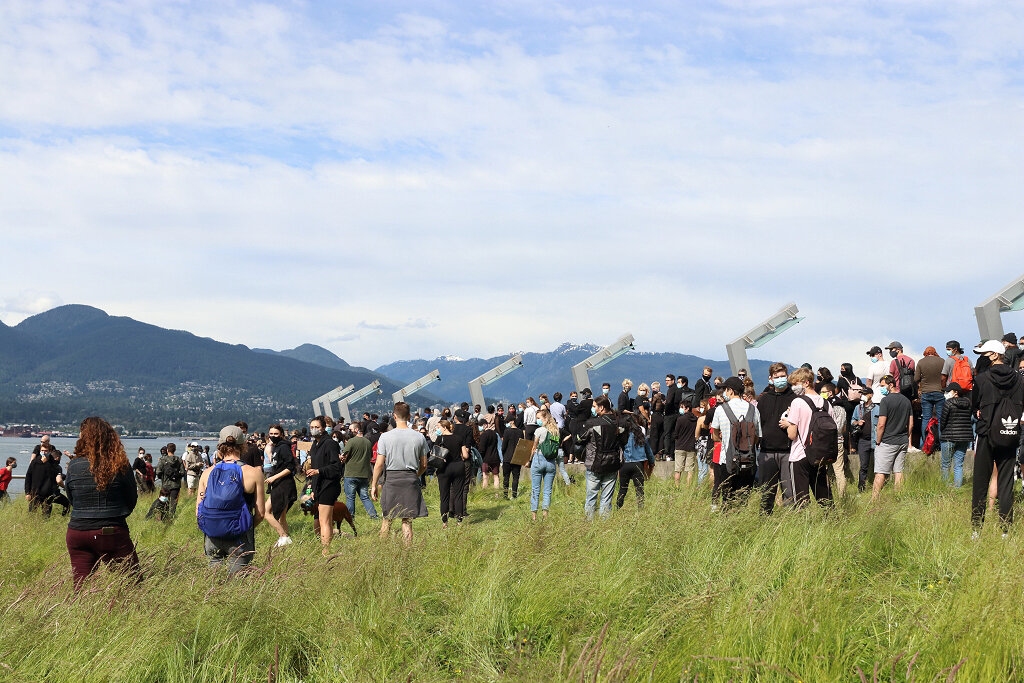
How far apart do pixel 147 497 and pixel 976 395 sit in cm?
1881

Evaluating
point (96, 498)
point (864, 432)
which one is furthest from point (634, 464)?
point (96, 498)

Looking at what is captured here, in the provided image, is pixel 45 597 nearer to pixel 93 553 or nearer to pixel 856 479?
pixel 93 553

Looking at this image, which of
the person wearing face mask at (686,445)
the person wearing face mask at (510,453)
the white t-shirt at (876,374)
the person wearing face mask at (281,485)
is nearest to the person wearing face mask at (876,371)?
the white t-shirt at (876,374)

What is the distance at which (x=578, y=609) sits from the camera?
19.0ft

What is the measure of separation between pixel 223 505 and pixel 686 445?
9.01 m

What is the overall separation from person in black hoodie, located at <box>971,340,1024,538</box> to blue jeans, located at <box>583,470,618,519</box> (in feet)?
14.1

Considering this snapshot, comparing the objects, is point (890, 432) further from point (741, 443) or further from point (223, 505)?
point (223, 505)

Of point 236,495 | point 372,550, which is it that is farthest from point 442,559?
point 236,495

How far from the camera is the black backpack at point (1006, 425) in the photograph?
25.0ft

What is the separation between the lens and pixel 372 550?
22.5 feet

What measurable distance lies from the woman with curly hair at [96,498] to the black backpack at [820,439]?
6.42 meters

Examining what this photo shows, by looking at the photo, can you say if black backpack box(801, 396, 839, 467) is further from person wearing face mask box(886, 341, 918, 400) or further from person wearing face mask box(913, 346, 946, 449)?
person wearing face mask box(886, 341, 918, 400)

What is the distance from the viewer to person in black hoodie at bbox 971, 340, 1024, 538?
7605 mm

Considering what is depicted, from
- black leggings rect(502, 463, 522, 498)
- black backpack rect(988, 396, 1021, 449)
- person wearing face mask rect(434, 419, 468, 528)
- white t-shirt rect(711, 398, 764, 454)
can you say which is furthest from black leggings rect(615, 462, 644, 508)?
black backpack rect(988, 396, 1021, 449)
